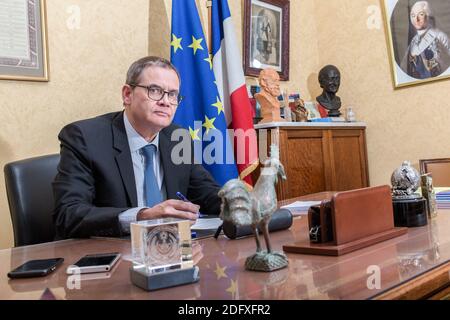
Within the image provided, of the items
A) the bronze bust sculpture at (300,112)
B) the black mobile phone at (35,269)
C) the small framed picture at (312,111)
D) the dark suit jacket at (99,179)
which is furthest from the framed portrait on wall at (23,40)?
the small framed picture at (312,111)

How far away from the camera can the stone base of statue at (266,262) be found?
3.01 ft

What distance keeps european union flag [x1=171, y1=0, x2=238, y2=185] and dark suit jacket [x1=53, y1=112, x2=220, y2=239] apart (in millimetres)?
816

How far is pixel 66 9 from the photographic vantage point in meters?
2.81

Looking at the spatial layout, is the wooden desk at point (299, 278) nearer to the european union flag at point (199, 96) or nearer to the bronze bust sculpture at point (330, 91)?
the european union flag at point (199, 96)

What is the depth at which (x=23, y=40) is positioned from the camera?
2617 mm

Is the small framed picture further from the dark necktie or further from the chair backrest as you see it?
the dark necktie

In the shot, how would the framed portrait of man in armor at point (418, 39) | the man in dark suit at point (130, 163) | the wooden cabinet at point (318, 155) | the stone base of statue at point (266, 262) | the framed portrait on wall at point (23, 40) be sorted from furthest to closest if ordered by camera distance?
1. the framed portrait of man in armor at point (418, 39)
2. the wooden cabinet at point (318, 155)
3. the framed portrait on wall at point (23, 40)
4. the man in dark suit at point (130, 163)
5. the stone base of statue at point (266, 262)

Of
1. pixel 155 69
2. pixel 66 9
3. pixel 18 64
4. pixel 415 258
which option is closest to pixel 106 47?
pixel 66 9

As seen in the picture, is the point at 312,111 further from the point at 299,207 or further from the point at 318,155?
the point at 299,207

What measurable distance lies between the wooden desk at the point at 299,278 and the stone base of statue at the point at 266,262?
0.05 feet

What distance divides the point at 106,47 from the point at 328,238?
2.37 meters

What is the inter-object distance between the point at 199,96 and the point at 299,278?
239cm

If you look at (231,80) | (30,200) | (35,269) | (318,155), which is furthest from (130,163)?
(318,155)
